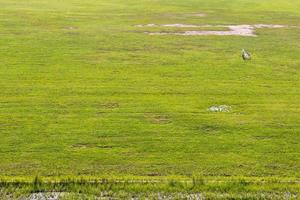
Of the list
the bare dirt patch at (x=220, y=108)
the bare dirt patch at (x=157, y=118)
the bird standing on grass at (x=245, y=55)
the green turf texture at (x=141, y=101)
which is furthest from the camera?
the bird standing on grass at (x=245, y=55)

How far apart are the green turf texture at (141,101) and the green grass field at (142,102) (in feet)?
0.20

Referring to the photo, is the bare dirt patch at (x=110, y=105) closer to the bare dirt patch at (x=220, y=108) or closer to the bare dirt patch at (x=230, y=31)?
the bare dirt patch at (x=220, y=108)

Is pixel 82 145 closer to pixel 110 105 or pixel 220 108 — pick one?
pixel 110 105

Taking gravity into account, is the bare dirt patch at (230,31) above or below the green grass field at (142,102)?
above

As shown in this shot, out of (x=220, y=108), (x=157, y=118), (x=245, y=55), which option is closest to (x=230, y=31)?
(x=245, y=55)

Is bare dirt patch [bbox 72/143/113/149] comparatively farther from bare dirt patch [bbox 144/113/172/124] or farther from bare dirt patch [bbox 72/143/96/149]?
bare dirt patch [bbox 144/113/172/124]

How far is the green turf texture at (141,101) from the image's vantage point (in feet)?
67.4

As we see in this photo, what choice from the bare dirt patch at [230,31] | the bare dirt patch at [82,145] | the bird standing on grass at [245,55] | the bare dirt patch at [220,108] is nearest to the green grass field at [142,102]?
the bare dirt patch at [82,145]

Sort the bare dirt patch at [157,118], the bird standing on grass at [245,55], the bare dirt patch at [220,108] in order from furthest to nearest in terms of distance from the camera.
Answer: the bird standing on grass at [245,55] → the bare dirt patch at [220,108] → the bare dirt patch at [157,118]

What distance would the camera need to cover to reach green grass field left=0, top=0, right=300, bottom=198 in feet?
66.8

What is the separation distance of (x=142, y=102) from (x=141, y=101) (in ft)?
0.57

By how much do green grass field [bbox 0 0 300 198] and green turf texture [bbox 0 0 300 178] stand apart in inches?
2.4

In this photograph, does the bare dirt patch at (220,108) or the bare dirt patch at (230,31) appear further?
the bare dirt patch at (230,31)

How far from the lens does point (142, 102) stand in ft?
89.7
